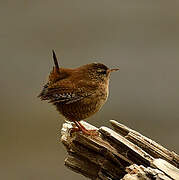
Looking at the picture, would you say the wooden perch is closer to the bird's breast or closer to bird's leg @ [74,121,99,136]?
bird's leg @ [74,121,99,136]

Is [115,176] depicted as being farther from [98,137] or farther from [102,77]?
[102,77]

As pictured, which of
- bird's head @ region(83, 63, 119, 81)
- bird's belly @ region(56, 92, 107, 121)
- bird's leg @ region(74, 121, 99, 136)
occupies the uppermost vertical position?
bird's head @ region(83, 63, 119, 81)

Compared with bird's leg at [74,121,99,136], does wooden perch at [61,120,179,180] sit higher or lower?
lower

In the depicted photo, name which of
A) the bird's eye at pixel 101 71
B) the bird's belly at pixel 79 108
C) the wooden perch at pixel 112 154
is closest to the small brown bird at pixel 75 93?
the bird's belly at pixel 79 108

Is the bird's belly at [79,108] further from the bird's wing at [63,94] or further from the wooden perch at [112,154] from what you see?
the wooden perch at [112,154]

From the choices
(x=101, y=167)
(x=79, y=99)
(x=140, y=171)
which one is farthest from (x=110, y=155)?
(x=79, y=99)

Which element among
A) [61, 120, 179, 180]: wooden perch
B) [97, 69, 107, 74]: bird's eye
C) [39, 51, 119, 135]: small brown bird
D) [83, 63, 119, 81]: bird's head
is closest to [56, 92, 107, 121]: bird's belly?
[39, 51, 119, 135]: small brown bird

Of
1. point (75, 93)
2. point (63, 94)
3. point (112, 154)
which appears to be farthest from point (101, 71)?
point (112, 154)
